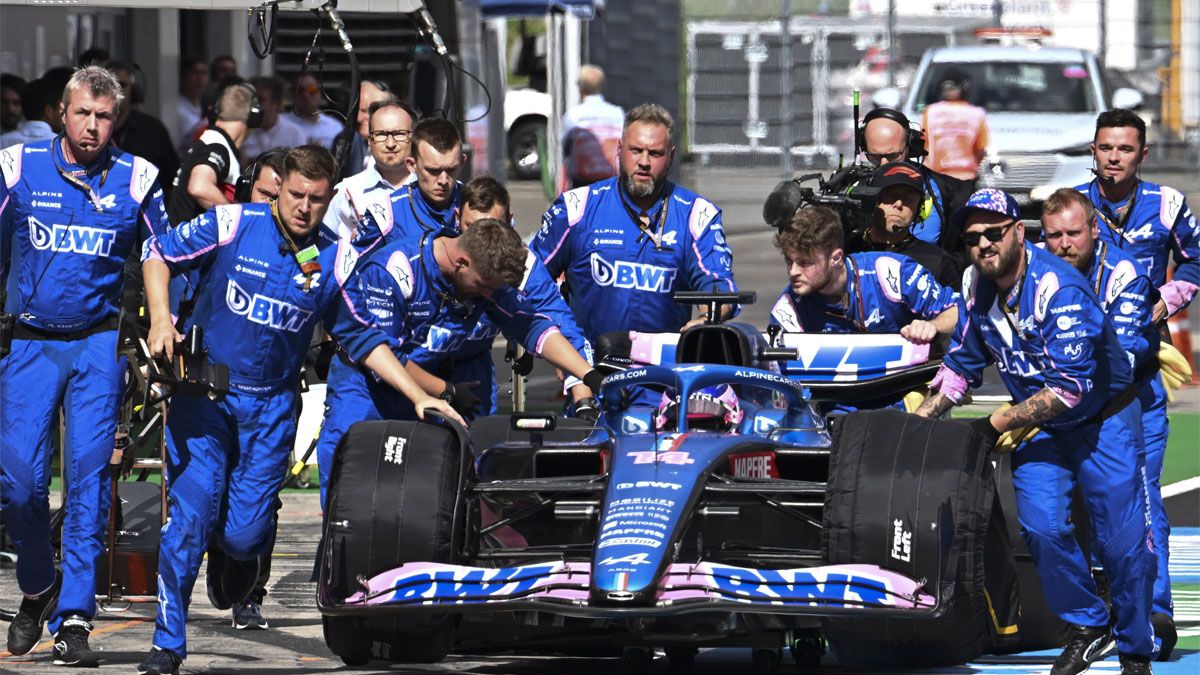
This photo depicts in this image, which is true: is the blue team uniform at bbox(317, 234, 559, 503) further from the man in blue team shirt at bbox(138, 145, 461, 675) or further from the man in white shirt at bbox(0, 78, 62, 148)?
the man in white shirt at bbox(0, 78, 62, 148)

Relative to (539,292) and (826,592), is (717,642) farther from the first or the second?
(539,292)

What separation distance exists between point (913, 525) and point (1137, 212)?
10.3 ft

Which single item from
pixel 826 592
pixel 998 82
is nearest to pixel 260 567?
pixel 826 592

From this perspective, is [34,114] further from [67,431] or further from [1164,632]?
[1164,632]

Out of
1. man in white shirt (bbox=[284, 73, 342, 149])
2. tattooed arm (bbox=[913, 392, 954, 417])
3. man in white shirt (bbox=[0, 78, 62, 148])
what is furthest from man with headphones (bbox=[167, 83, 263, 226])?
tattooed arm (bbox=[913, 392, 954, 417])

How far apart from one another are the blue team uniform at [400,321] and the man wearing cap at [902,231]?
1921mm

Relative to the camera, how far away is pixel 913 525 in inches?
291

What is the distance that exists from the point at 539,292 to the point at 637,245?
40.7 inches

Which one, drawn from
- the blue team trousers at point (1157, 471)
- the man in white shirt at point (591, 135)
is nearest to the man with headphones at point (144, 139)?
the man in white shirt at point (591, 135)

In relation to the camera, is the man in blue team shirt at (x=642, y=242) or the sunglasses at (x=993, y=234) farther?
the man in blue team shirt at (x=642, y=242)

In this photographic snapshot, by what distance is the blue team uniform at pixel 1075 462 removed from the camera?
8211 mm

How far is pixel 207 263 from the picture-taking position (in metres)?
8.78

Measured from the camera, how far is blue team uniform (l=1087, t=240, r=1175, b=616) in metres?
8.66

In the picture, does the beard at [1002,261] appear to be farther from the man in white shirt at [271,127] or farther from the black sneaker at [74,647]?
the man in white shirt at [271,127]
